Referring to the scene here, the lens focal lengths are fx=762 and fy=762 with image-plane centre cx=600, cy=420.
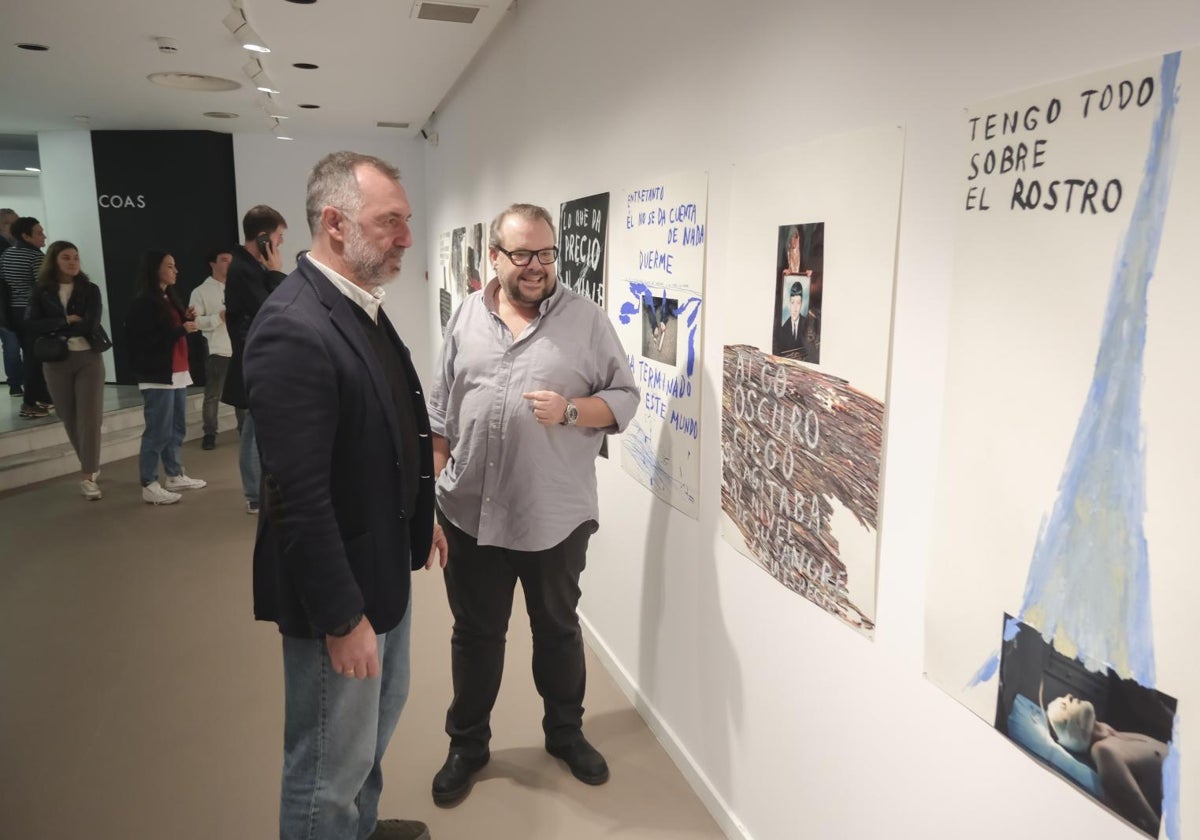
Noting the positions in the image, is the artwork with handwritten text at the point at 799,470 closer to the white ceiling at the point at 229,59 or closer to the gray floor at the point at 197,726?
the gray floor at the point at 197,726

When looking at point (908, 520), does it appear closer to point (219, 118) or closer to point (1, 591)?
point (1, 591)

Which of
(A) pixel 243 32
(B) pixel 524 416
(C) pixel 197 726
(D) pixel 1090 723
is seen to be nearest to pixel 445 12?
(A) pixel 243 32

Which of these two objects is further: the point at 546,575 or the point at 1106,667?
the point at 546,575

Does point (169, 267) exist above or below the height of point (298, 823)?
above

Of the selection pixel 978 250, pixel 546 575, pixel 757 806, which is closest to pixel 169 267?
pixel 546 575

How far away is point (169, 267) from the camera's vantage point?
4926mm

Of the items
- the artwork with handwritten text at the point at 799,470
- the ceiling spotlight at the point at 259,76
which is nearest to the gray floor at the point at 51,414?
the ceiling spotlight at the point at 259,76

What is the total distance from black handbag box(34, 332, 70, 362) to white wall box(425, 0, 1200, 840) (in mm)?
3716

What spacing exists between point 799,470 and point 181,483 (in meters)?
5.21

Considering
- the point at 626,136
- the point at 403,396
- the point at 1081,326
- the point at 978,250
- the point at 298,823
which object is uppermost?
the point at 626,136

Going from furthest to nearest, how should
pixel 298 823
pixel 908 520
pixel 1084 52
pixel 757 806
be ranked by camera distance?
pixel 757 806 → pixel 298 823 → pixel 908 520 → pixel 1084 52

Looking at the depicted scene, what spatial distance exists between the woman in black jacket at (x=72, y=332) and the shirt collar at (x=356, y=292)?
419 centimetres

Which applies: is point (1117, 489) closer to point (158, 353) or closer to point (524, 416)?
point (524, 416)

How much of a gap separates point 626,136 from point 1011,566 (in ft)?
6.40
